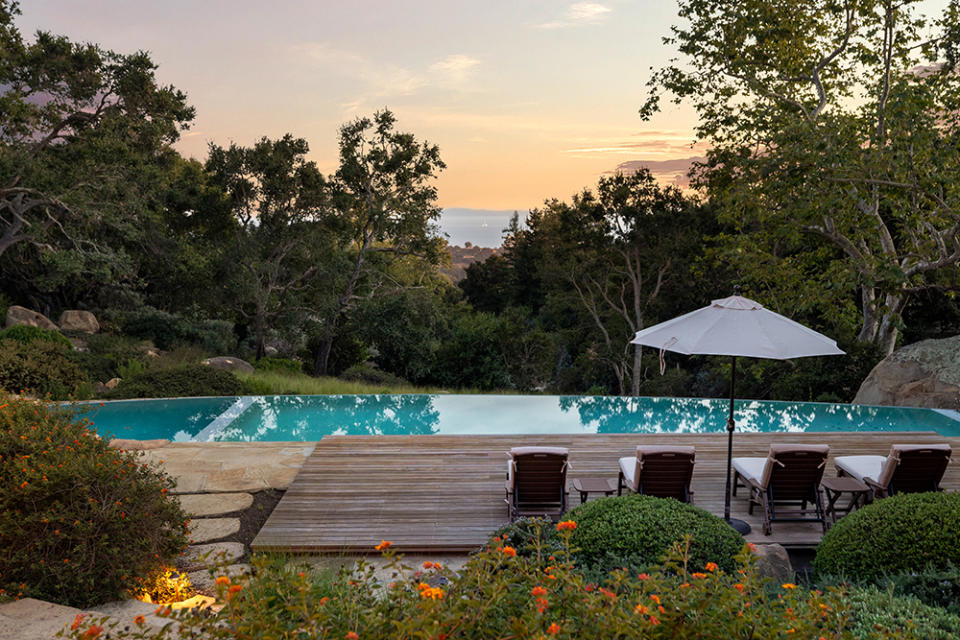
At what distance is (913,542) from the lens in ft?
13.5

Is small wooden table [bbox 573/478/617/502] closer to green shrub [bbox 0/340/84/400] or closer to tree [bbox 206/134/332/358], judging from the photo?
green shrub [bbox 0/340/84/400]

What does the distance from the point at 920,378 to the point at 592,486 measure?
848cm

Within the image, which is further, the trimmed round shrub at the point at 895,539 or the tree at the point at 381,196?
the tree at the point at 381,196

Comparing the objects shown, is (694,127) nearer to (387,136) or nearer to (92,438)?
(387,136)

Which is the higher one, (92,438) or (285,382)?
(92,438)

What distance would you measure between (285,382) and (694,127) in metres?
10.8

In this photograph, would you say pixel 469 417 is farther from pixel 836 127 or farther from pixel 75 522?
pixel 836 127

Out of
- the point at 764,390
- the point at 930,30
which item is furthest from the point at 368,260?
the point at 930,30

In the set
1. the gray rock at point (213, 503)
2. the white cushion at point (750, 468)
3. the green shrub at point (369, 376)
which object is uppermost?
the white cushion at point (750, 468)

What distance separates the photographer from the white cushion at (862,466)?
244 inches

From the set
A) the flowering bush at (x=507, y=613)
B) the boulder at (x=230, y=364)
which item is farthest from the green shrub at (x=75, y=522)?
the boulder at (x=230, y=364)

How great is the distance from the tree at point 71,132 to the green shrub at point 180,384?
6.09 m

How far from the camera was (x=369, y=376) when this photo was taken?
19.6 metres

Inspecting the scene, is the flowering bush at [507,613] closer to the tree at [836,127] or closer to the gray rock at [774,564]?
the gray rock at [774,564]
